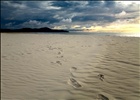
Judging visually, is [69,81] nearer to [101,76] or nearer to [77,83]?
[77,83]

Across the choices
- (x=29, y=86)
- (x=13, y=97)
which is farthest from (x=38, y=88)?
(x=13, y=97)

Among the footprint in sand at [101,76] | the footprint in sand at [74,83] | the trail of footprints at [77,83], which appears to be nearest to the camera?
the trail of footprints at [77,83]

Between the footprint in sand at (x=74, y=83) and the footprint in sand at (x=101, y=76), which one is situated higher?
the footprint in sand at (x=101, y=76)

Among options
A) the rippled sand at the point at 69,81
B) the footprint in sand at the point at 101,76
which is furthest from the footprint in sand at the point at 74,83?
the footprint in sand at the point at 101,76

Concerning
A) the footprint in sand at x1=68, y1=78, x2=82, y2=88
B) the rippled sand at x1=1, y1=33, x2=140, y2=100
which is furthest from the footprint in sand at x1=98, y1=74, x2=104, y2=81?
the footprint in sand at x1=68, y1=78, x2=82, y2=88

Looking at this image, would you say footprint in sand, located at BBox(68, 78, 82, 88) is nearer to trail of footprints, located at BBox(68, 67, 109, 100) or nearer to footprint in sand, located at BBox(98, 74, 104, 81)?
trail of footprints, located at BBox(68, 67, 109, 100)

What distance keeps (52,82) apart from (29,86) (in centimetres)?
69

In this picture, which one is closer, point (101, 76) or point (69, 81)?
point (69, 81)

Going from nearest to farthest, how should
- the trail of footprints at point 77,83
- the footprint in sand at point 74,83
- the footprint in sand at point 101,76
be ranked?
the trail of footprints at point 77,83 → the footprint in sand at point 74,83 → the footprint in sand at point 101,76

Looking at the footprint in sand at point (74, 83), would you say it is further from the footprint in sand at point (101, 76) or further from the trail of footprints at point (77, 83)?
the footprint in sand at point (101, 76)

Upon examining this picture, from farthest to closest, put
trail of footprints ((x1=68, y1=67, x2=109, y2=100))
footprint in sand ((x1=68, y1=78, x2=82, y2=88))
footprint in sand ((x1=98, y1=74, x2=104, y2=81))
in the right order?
footprint in sand ((x1=98, y1=74, x2=104, y2=81)) → footprint in sand ((x1=68, y1=78, x2=82, y2=88)) → trail of footprints ((x1=68, y1=67, x2=109, y2=100))

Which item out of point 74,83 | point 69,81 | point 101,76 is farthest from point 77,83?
point 101,76

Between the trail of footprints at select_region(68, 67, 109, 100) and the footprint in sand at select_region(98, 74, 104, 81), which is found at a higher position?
the footprint in sand at select_region(98, 74, 104, 81)

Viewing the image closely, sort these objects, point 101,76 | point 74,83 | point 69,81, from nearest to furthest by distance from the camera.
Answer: point 74,83 → point 69,81 → point 101,76
